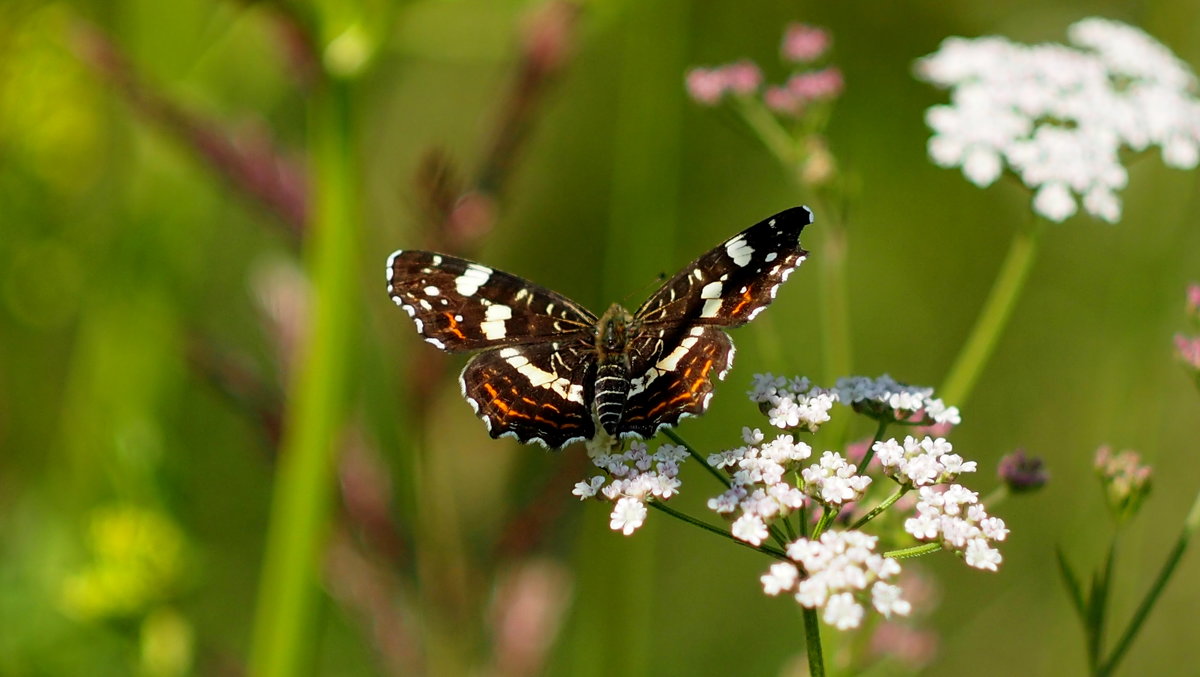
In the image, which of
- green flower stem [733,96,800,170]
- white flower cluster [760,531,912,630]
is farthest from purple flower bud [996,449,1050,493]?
green flower stem [733,96,800,170]

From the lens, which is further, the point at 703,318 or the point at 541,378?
the point at 541,378

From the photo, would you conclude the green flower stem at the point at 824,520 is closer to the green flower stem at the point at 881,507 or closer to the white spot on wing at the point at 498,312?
the green flower stem at the point at 881,507

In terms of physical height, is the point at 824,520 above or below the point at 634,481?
below

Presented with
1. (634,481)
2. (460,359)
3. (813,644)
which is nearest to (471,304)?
(634,481)

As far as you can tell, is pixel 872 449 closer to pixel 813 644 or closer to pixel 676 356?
pixel 813 644

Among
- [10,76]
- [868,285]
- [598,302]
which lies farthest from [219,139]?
[868,285]

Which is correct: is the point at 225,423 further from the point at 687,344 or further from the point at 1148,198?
the point at 1148,198
